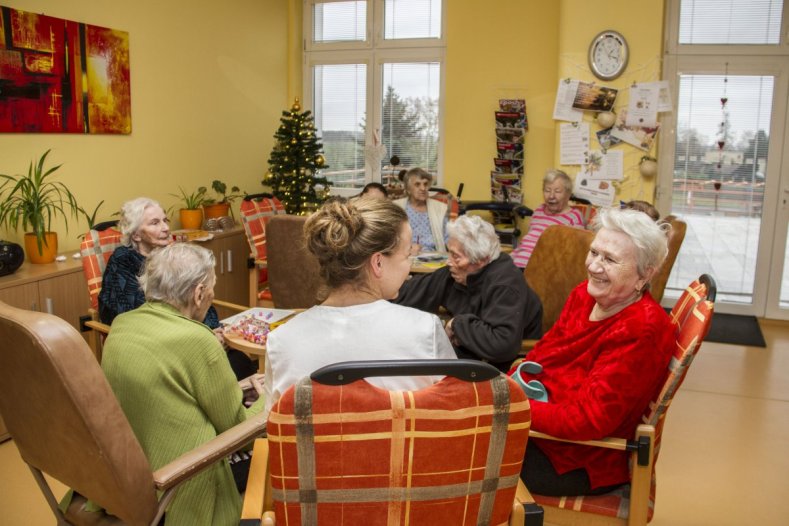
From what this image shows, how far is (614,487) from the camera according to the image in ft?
6.53

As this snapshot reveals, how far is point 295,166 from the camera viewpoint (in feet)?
19.9

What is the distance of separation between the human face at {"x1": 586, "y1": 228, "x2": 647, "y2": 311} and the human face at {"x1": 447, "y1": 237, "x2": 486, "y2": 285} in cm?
70

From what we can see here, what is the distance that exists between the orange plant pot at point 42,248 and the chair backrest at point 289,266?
1.26 metres

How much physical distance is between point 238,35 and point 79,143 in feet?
7.17

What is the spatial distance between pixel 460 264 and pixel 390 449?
5.35ft

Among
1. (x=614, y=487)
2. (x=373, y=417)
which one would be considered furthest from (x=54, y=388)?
(x=614, y=487)

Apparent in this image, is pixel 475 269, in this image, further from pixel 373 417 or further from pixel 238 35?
pixel 238 35

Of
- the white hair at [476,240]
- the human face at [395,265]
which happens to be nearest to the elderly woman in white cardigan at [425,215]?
the white hair at [476,240]

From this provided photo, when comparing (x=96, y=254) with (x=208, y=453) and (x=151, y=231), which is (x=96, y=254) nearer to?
(x=151, y=231)

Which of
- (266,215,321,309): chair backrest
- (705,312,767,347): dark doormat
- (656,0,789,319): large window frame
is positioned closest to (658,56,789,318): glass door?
(656,0,789,319): large window frame

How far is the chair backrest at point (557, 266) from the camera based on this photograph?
3270 millimetres

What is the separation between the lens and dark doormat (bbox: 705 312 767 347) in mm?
5266

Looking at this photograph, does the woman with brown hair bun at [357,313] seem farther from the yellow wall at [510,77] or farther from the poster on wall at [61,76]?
the yellow wall at [510,77]

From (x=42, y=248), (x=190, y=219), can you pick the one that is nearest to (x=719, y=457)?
(x=42, y=248)
